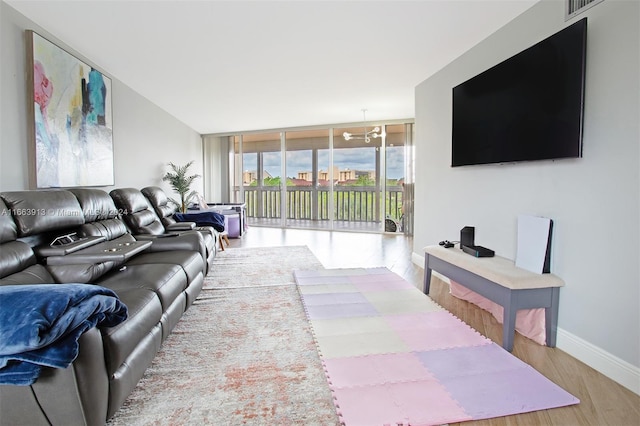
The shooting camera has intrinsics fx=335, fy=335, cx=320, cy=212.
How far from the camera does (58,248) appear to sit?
6.48 feet

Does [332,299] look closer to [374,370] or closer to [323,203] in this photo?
[374,370]

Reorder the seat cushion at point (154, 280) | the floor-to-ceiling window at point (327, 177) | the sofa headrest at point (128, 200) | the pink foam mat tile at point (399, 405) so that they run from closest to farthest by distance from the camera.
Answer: the pink foam mat tile at point (399, 405) < the seat cushion at point (154, 280) < the sofa headrest at point (128, 200) < the floor-to-ceiling window at point (327, 177)

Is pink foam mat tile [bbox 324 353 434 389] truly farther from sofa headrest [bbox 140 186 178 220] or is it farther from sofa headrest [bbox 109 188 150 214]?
sofa headrest [bbox 140 186 178 220]

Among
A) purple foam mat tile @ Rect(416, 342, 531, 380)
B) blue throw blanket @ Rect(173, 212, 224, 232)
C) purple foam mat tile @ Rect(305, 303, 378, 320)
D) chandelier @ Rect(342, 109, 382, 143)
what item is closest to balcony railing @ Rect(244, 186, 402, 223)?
chandelier @ Rect(342, 109, 382, 143)

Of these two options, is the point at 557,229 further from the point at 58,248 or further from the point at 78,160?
the point at 78,160

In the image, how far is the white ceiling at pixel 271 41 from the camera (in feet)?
8.05

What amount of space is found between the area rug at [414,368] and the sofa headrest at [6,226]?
182 cm

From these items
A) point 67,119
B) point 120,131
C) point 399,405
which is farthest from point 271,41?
point 399,405

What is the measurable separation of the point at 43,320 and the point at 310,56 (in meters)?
3.10

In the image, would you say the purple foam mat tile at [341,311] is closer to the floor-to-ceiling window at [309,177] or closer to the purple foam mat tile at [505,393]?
the purple foam mat tile at [505,393]

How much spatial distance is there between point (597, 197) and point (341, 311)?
1755mm

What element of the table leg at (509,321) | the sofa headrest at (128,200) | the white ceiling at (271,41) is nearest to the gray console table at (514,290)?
the table leg at (509,321)

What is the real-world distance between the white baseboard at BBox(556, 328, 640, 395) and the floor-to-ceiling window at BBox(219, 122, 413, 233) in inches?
181

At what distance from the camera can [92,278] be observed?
198 centimetres
